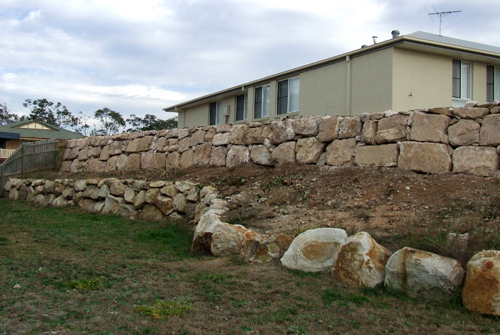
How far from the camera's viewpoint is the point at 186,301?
4828 millimetres

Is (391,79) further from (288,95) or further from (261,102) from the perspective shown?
(261,102)

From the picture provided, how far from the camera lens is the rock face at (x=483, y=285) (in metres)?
4.29

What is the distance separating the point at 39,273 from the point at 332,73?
10.8m

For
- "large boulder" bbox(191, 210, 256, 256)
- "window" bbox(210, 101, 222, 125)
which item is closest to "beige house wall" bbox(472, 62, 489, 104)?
"window" bbox(210, 101, 222, 125)

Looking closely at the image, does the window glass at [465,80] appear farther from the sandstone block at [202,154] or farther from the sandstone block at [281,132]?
the sandstone block at [202,154]

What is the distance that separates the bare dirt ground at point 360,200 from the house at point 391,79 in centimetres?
471

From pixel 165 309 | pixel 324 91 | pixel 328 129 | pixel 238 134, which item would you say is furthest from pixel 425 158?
pixel 324 91

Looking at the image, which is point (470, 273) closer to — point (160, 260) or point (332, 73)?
point (160, 260)

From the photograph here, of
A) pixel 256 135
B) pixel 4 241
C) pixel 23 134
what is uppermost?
pixel 23 134

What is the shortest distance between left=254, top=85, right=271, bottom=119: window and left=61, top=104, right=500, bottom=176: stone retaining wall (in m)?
4.73

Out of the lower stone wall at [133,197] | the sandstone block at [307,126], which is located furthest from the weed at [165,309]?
the sandstone block at [307,126]

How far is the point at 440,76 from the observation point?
1357 cm

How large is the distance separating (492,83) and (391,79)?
13.9ft

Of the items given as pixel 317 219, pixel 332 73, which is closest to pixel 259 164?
pixel 317 219
